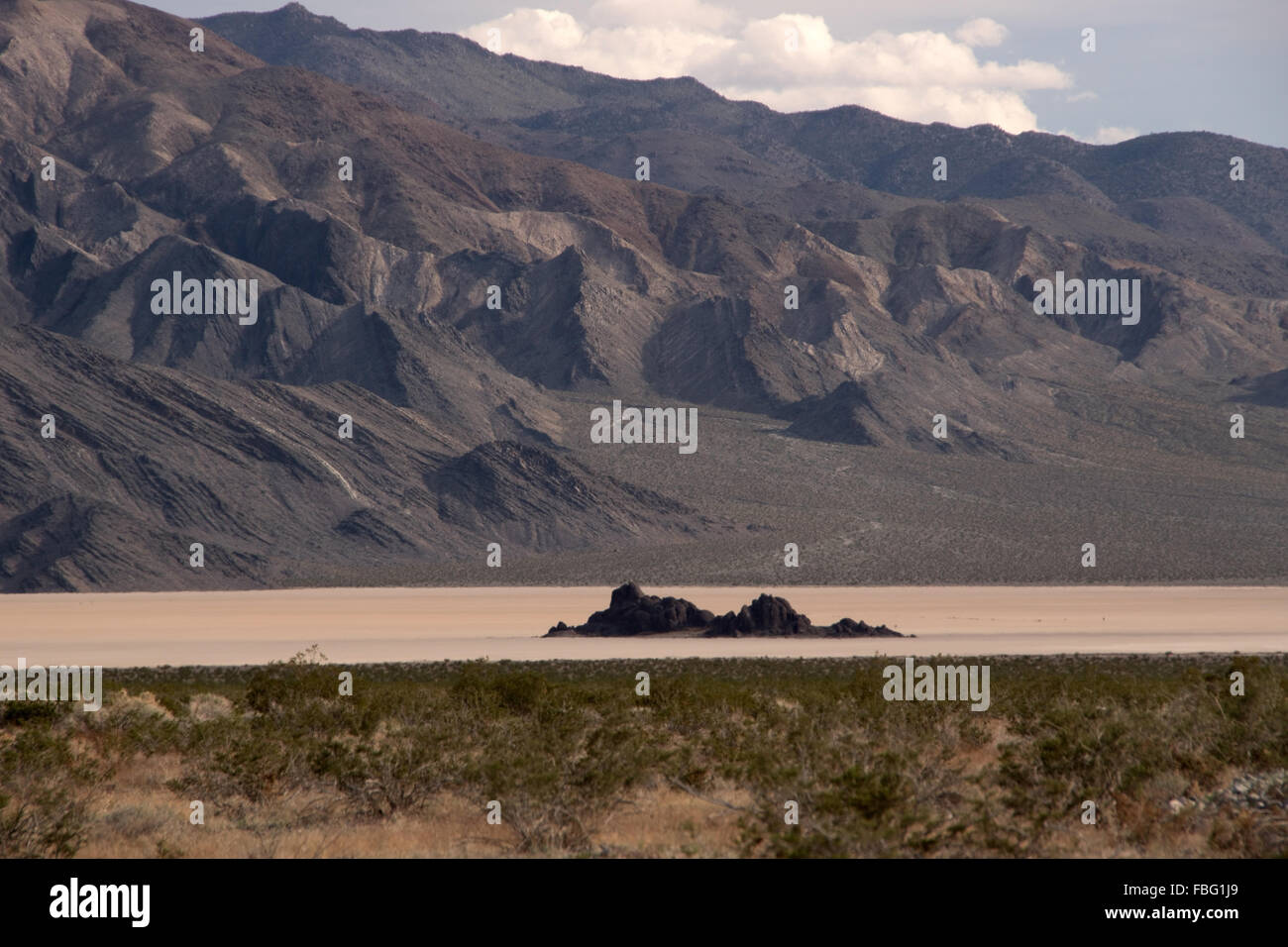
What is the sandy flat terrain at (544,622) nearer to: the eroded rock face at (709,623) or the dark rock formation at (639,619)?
the eroded rock face at (709,623)

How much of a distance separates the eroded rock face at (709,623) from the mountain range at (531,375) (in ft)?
78.0

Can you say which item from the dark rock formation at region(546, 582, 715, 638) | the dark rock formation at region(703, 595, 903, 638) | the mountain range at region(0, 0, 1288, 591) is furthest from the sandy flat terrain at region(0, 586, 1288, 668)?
the mountain range at region(0, 0, 1288, 591)

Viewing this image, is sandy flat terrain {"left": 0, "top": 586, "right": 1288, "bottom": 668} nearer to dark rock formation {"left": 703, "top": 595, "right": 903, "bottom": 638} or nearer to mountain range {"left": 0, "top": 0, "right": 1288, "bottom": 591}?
dark rock formation {"left": 703, "top": 595, "right": 903, "bottom": 638}

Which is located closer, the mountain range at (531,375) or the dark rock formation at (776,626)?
the dark rock formation at (776,626)

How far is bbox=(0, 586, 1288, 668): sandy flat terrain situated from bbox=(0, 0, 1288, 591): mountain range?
5.83 meters

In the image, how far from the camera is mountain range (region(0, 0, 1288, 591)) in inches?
3361

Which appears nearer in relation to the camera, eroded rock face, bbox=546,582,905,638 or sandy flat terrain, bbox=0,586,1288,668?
sandy flat terrain, bbox=0,586,1288,668

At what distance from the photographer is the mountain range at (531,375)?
85375 mm

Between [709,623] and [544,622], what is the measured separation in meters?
9.34

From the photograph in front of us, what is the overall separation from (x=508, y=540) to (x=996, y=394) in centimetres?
6539

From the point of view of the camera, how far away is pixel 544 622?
199ft

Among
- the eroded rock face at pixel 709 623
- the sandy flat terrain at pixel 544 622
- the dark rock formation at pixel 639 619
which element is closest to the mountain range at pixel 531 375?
the sandy flat terrain at pixel 544 622

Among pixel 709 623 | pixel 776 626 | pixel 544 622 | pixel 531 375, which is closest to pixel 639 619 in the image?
pixel 709 623
